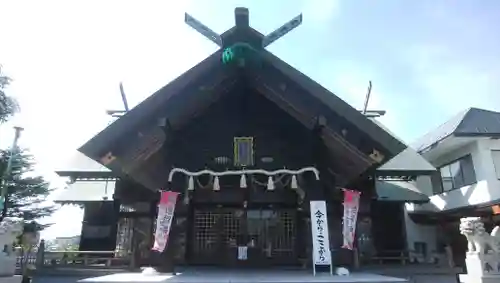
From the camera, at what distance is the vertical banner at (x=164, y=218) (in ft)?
24.4

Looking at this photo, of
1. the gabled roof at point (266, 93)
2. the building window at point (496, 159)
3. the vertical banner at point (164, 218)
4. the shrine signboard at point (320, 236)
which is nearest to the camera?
the shrine signboard at point (320, 236)

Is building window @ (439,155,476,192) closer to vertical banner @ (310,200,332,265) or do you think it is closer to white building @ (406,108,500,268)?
white building @ (406,108,500,268)

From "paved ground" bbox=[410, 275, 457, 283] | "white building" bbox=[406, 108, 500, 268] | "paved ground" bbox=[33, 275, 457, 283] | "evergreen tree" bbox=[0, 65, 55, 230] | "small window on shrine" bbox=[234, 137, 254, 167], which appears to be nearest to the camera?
"small window on shrine" bbox=[234, 137, 254, 167]

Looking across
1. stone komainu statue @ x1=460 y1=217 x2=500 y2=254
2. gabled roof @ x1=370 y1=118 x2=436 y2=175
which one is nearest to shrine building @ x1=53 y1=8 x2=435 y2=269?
gabled roof @ x1=370 y1=118 x2=436 y2=175

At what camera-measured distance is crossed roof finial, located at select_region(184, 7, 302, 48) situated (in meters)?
7.21

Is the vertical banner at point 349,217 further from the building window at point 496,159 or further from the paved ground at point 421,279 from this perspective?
the building window at point 496,159

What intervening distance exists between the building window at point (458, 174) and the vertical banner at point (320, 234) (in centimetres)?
983

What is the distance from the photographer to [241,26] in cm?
723

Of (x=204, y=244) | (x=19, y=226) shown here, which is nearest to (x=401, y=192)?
(x=204, y=244)

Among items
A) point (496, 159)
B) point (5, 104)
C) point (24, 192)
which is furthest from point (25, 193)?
point (496, 159)

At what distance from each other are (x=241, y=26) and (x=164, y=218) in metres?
4.27

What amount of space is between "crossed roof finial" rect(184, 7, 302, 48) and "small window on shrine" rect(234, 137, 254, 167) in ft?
7.15

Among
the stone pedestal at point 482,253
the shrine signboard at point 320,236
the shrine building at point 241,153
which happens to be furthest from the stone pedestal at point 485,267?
the shrine signboard at point 320,236

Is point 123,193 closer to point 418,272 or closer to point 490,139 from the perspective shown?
point 418,272
